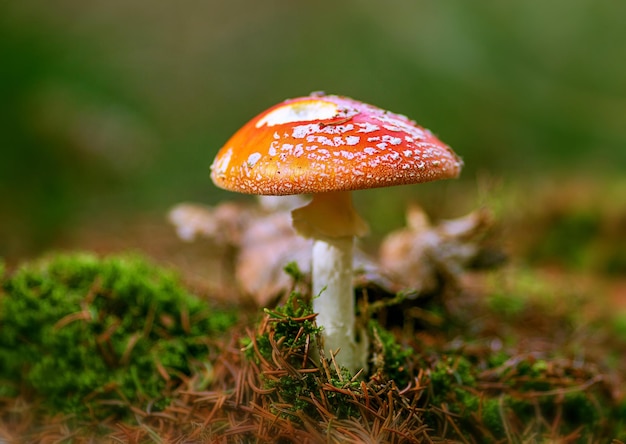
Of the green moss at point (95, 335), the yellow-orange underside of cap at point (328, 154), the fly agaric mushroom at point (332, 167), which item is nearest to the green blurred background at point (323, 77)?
the green moss at point (95, 335)

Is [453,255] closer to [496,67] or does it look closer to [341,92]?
[341,92]

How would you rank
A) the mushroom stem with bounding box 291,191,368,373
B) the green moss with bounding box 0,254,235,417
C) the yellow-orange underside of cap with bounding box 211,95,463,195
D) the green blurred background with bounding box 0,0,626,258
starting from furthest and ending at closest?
1. the green blurred background with bounding box 0,0,626,258
2. the green moss with bounding box 0,254,235,417
3. the mushroom stem with bounding box 291,191,368,373
4. the yellow-orange underside of cap with bounding box 211,95,463,195

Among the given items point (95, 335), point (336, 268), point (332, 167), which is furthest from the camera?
point (95, 335)

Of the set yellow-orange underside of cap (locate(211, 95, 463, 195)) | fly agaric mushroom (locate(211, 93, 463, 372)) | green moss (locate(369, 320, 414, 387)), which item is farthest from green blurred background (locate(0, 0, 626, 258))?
yellow-orange underside of cap (locate(211, 95, 463, 195))

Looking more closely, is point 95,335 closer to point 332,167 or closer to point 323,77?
point 332,167

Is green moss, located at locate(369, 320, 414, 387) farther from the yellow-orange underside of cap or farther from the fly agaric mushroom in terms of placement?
the yellow-orange underside of cap

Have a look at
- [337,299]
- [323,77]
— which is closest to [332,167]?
[337,299]
